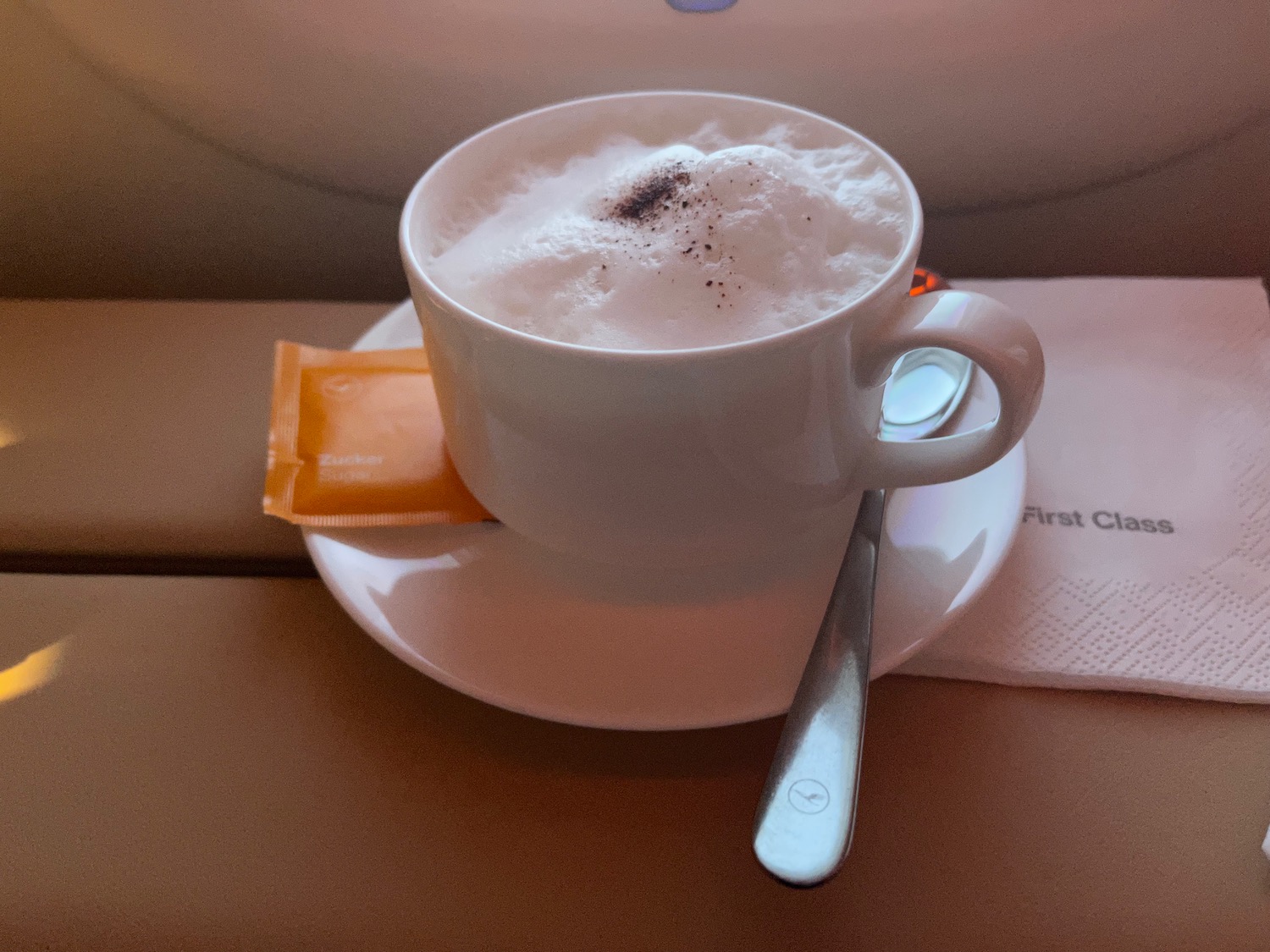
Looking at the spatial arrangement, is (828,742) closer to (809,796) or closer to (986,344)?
(809,796)

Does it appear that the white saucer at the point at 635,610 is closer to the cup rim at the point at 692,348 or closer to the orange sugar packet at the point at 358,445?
the orange sugar packet at the point at 358,445

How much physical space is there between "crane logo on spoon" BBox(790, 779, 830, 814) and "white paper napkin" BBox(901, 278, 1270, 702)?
12 centimetres

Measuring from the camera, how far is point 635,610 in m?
0.46

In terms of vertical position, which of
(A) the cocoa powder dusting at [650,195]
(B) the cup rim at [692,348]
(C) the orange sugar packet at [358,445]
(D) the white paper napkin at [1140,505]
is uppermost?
(A) the cocoa powder dusting at [650,195]

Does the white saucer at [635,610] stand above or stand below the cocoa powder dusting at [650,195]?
below

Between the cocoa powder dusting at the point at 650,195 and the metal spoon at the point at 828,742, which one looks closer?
the metal spoon at the point at 828,742

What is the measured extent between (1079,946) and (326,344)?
63 centimetres

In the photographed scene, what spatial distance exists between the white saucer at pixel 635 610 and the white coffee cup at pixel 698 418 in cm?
3

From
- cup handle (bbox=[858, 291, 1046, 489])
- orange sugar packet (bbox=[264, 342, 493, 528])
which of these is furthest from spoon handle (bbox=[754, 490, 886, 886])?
orange sugar packet (bbox=[264, 342, 493, 528])

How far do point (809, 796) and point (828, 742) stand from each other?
3cm

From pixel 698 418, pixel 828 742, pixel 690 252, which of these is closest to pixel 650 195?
pixel 690 252

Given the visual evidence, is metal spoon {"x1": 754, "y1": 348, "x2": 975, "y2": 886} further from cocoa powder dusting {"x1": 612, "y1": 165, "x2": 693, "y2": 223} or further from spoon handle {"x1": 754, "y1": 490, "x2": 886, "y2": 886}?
cocoa powder dusting {"x1": 612, "y1": 165, "x2": 693, "y2": 223}

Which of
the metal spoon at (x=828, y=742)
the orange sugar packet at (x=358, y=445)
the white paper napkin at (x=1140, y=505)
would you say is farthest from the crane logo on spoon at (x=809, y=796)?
the orange sugar packet at (x=358, y=445)

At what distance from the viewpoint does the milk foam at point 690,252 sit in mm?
429
